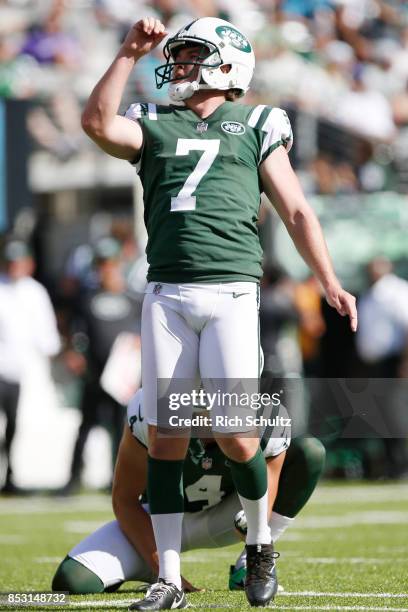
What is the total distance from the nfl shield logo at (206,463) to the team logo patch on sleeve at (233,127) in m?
1.17

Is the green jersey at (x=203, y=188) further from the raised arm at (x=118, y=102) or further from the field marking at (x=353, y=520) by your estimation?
the field marking at (x=353, y=520)

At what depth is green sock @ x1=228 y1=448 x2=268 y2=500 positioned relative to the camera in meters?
3.72

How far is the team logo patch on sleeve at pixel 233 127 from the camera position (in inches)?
150

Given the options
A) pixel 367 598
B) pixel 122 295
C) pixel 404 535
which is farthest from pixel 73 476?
pixel 367 598

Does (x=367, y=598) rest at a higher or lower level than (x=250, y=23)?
lower

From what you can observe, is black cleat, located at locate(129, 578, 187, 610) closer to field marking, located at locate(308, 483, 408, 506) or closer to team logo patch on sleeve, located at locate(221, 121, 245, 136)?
team logo patch on sleeve, located at locate(221, 121, 245, 136)

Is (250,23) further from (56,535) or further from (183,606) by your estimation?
(183,606)

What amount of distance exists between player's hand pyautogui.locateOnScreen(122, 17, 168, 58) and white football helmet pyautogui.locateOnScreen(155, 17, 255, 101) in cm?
11

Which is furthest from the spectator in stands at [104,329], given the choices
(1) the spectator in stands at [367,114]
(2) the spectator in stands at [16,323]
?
Result: (1) the spectator in stands at [367,114]

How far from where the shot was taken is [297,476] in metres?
4.40

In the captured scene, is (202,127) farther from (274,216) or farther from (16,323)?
(274,216)

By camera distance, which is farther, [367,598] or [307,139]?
[307,139]

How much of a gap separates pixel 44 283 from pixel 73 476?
199 centimetres

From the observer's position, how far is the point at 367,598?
12.8ft
